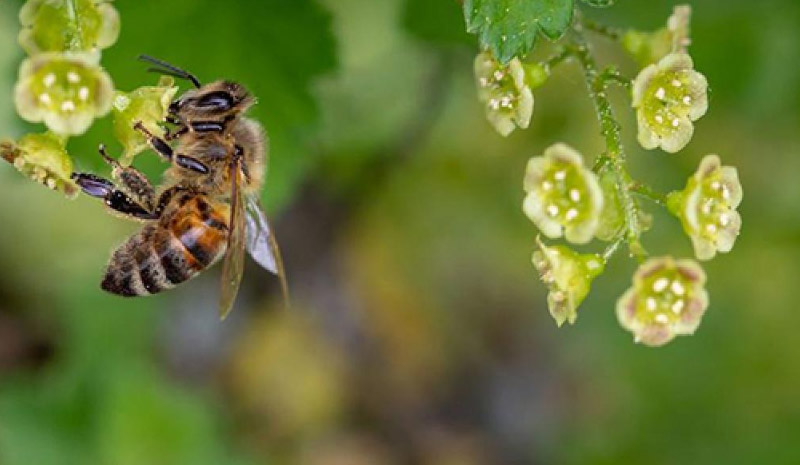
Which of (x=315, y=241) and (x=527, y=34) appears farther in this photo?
(x=315, y=241)

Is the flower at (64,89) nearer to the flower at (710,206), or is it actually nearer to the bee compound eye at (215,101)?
the bee compound eye at (215,101)

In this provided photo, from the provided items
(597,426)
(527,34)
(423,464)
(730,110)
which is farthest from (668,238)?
(527,34)

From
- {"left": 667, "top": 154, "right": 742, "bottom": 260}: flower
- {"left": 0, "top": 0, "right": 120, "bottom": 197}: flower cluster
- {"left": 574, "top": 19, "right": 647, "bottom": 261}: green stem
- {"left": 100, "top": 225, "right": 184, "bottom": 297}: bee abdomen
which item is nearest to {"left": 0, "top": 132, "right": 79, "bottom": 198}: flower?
{"left": 0, "top": 0, "right": 120, "bottom": 197}: flower cluster

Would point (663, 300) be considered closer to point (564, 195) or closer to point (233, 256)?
point (564, 195)

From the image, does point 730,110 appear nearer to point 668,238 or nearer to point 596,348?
point 668,238

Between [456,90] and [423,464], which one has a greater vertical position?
[456,90]

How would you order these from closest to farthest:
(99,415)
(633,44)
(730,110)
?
(633,44), (99,415), (730,110)
